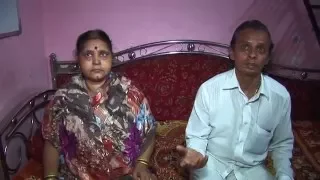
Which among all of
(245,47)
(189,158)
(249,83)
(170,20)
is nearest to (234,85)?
(249,83)

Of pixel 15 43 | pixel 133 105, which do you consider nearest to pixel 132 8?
pixel 15 43

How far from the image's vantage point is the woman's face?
1.54m

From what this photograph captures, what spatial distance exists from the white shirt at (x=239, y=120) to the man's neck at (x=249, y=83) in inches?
0.9

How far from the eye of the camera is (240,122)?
1.50 m

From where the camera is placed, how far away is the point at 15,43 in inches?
79.3

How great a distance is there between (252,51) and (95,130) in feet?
2.53

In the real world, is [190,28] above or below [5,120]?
above

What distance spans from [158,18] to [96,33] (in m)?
0.95

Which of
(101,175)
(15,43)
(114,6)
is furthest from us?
(114,6)

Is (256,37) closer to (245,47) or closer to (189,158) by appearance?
(245,47)

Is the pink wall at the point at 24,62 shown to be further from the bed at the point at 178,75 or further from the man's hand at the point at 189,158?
the man's hand at the point at 189,158

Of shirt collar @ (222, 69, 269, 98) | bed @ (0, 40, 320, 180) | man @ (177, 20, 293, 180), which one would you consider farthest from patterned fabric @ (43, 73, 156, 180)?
bed @ (0, 40, 320, 180)

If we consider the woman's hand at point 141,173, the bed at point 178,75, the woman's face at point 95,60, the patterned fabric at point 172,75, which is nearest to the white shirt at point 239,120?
the woman's hand at point 141,173

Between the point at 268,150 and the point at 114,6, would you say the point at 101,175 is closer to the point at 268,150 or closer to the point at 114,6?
the point at 268,150
